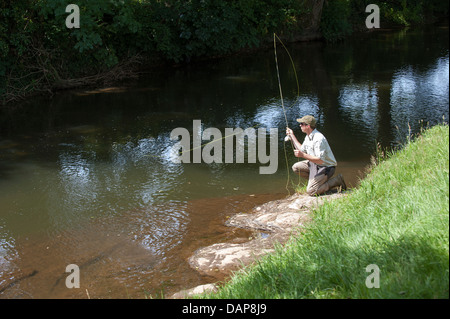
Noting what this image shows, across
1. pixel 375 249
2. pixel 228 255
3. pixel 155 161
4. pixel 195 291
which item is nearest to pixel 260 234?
pixel 228 255

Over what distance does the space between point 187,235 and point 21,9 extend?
10223 mm

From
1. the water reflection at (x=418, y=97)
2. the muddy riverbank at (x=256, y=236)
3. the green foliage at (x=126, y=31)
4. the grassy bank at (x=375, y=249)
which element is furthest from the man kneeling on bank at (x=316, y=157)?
the green foliage at (x=126, y=31)

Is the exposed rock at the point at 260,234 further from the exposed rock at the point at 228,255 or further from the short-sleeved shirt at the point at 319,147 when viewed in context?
the short-sleeved shirt at the point at 319,147

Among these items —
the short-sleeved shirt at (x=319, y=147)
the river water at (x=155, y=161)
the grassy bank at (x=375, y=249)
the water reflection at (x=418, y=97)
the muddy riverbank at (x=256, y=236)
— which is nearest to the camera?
the grassy bank at (x=375, y=249)

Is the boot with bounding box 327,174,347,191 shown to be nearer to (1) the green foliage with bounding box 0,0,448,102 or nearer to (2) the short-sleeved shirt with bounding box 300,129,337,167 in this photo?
(2) the short-sleeved shirt with bounding box 300,129,337,167

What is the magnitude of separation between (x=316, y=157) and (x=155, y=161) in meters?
3.53

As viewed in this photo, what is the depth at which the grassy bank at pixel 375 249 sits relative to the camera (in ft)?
11.5

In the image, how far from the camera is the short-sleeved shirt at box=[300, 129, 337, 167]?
671 cm

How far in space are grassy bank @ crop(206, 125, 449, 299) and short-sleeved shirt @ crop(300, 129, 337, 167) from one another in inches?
48.0

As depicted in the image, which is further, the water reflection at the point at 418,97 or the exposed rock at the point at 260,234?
the water reflection at the point at 418,97

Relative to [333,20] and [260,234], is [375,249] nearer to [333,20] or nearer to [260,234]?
[260,234]

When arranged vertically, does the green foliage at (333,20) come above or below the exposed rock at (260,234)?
above

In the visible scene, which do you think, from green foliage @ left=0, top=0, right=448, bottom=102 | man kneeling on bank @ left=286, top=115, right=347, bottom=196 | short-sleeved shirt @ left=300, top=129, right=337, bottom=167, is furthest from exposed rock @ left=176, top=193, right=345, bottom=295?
green foliage @ left=0, top=0, right=448, bottom=102

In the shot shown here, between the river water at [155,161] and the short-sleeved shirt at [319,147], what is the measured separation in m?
1.08
